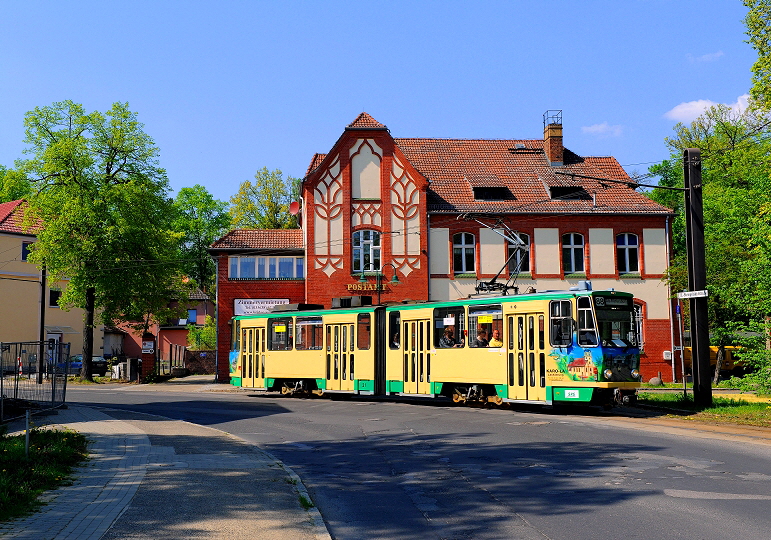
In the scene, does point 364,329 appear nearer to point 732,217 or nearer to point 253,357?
point 253,357

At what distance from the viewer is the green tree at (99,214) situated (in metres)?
40.2

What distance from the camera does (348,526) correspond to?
8.29 meters

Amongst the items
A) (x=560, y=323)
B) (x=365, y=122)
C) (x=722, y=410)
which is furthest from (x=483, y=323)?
(x=365, y=122)

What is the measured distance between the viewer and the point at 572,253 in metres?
41.0

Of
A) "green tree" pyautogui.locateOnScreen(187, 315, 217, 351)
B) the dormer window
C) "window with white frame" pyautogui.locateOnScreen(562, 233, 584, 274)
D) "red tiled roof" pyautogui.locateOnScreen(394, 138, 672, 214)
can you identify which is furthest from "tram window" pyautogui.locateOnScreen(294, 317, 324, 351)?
"green tree" pyautogui.locateOnScreen(187, 315, 217, 351)

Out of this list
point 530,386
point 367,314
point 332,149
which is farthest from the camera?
point 332,149

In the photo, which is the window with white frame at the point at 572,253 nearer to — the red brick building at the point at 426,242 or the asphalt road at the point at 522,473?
the red brick building at the point at 426,242

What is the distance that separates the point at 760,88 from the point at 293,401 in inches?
688

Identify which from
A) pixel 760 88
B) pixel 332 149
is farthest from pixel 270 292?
pixel 760 88

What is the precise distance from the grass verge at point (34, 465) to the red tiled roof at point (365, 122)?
27815mm

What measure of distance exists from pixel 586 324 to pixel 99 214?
28.5 meters

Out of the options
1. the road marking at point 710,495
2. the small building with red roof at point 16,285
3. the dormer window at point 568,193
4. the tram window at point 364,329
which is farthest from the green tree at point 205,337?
the road marking at point 710,495

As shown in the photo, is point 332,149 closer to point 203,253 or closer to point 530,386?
point 530,386

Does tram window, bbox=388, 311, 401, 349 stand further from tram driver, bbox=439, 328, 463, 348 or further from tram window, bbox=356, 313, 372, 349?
tram driver, bbox=439, 328, 463, 348
